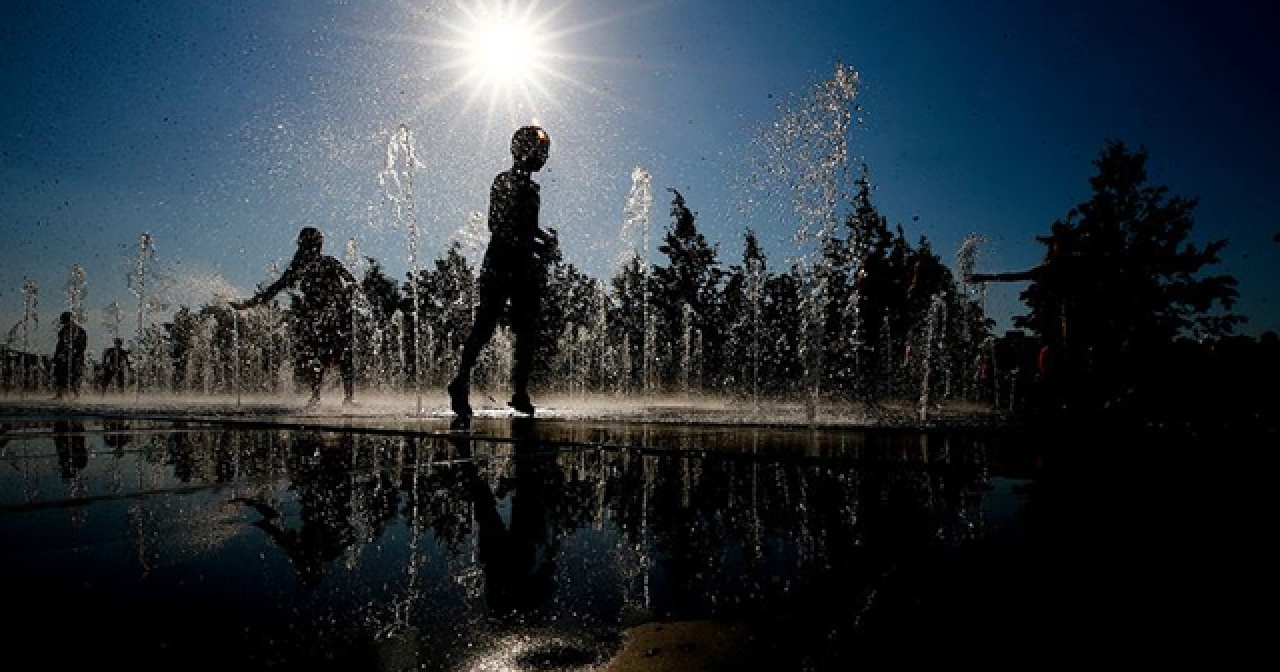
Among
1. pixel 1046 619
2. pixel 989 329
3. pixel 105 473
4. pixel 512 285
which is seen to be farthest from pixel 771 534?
pixel 989 329

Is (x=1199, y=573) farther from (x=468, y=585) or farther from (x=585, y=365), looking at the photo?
(x=585, y=365)

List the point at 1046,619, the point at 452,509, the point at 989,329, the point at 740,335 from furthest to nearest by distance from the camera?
the point at 989,329, the point at 740,335, the point at 452,509, the point at 1046,619

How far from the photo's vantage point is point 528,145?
5.39 meters

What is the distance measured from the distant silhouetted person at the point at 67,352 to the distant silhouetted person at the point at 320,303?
8.64m

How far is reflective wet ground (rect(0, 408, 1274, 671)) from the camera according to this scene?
841mm

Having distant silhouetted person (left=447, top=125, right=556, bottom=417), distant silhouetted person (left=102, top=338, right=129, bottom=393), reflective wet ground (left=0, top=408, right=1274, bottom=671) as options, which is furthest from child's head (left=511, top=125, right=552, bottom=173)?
distant silhouetted person (left=102, top=338, right=129, bottom=393)

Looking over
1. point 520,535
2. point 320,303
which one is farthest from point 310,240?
point 520,535

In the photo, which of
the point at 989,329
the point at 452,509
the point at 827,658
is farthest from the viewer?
the point at 989,329

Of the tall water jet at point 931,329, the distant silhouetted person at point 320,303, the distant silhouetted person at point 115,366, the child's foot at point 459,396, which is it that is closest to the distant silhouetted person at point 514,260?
the child's foot at point 459,396

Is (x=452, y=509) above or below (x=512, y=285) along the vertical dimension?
below

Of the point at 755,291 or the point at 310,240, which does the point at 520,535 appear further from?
the point at 755,291

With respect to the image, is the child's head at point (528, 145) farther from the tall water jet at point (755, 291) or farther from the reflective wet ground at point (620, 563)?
the tall water jet at point (755, 291)

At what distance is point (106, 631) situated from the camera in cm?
86

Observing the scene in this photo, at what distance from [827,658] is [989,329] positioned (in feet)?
129
